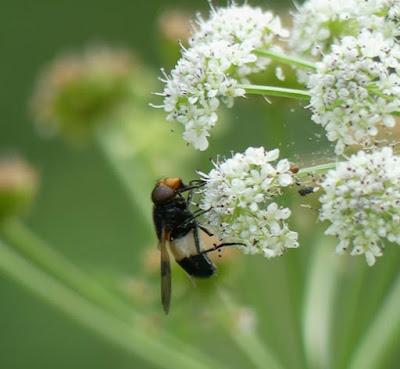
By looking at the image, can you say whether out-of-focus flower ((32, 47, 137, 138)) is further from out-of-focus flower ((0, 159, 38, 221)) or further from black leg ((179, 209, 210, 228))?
black leg ((179, 209, 210, 228))

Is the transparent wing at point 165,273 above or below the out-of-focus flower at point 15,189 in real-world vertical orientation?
below

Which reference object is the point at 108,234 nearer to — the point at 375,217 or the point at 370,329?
the point at 370,329

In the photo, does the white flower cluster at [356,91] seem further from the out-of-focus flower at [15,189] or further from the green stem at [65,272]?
the out-of-focus flower at [15,189]

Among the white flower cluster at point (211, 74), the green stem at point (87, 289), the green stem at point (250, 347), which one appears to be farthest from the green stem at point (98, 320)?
the white flower cluster at point (211, 74)

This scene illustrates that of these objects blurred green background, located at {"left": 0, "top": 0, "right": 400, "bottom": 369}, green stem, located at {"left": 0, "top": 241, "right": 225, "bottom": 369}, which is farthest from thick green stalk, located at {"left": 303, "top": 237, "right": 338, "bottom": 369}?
green stem, located at {"left": 0, "top": 241, "right": 225, "bottom": 369}

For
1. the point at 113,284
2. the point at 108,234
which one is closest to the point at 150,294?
the point at 113,284

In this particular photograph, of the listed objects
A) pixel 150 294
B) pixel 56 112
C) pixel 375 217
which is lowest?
pixel 375 217
